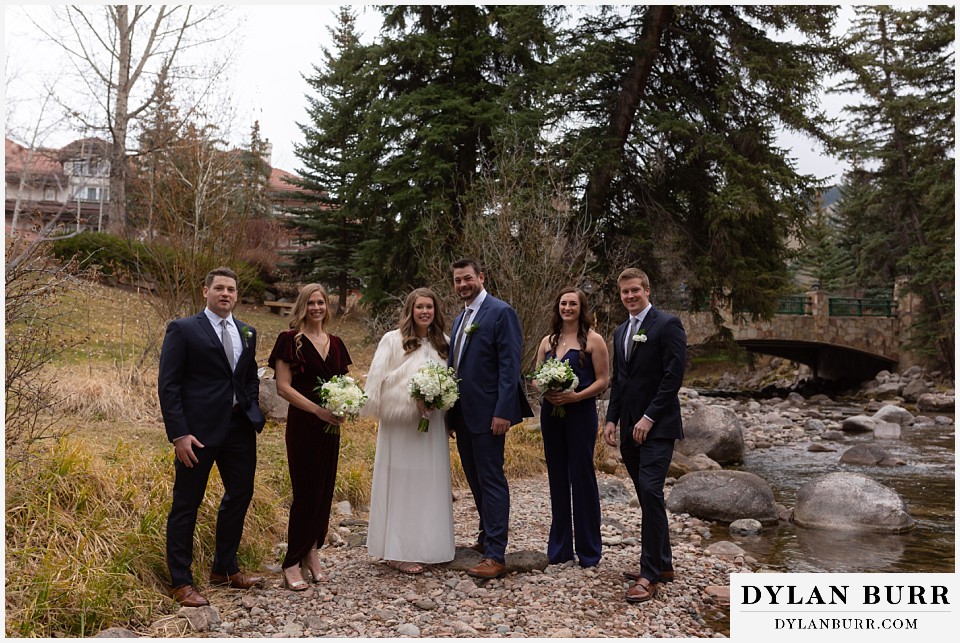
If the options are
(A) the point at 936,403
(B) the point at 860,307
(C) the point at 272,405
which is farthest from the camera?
(B) the point at 860,307

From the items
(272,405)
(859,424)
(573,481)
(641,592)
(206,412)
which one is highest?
(206,412)

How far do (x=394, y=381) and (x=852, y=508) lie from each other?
5.93 metres

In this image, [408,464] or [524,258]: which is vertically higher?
[524,258]

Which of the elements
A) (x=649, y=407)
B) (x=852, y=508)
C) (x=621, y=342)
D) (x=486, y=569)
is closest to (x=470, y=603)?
(x=486, y=569)

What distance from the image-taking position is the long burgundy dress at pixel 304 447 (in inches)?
216

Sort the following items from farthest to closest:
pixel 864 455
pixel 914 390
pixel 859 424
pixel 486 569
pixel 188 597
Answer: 1. pixel 914 390
2. pixel 859 424
3. pixel 864 455
4. pixel 486 569
5. pixel 188 597

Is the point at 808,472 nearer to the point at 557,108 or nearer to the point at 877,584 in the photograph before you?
the point at 877,584

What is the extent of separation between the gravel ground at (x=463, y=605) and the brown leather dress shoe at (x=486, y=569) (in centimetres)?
5

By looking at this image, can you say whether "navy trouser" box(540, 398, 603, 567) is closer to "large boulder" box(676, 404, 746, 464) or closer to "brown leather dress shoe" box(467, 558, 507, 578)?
"brown leather dress shoe" box(467, 558, 507, 578)

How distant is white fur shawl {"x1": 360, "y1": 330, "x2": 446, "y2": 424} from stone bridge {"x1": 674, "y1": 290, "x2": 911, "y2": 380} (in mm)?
23262

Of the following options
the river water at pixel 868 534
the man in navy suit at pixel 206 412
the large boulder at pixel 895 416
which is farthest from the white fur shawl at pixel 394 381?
the large boulder at pixel 895 416

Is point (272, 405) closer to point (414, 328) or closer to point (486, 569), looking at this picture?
point (414, 328)

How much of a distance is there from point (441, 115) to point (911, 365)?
21.0 metres

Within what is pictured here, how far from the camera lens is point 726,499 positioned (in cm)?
888
